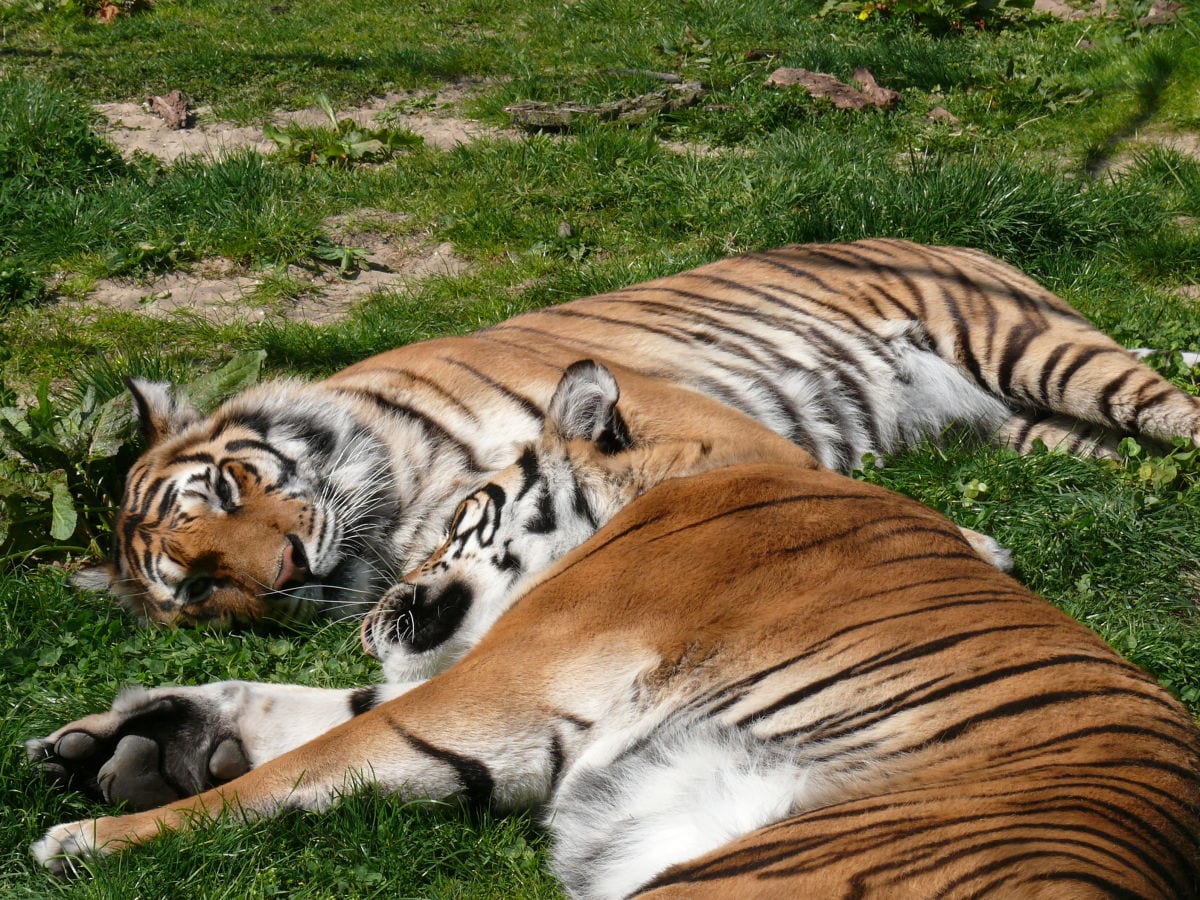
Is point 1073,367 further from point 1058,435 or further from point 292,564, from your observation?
point 292,564

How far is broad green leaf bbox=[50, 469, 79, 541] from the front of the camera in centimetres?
317

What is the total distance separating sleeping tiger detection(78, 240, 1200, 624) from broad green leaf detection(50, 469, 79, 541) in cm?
20

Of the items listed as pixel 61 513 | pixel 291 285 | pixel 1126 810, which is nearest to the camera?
pixel 1126 810

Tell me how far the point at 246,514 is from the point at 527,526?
742 millimetres

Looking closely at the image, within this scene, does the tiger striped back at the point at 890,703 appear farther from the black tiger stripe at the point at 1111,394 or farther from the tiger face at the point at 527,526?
the black tiger stripe at the point at 1111,394

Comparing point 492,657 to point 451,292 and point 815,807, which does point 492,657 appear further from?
point 451,292

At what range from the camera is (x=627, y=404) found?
2.93 m

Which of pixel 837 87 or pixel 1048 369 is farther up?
pixel 837 87

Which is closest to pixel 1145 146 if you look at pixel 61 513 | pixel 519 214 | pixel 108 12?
pixel 519 214

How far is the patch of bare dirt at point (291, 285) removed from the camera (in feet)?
15.2

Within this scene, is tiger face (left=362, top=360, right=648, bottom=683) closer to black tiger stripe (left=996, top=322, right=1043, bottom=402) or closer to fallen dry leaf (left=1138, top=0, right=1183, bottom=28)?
black tiger stripe (left=996, top=322, right=1043, bottom=402)

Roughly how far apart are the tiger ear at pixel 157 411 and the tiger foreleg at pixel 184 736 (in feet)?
3.19

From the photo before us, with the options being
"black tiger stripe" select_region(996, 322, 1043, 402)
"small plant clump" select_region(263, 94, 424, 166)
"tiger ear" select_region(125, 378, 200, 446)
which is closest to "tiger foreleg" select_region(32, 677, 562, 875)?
"tiger ear" select_region(125, 378, 200, 446)

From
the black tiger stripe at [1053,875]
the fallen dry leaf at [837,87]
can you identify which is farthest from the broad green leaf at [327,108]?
the black tiger stripe at [1053,875]
